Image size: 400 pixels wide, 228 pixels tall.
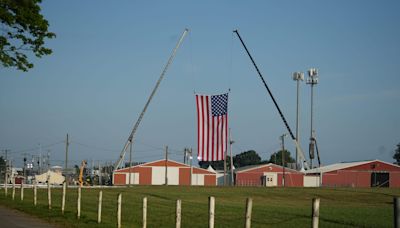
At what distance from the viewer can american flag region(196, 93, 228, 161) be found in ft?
168

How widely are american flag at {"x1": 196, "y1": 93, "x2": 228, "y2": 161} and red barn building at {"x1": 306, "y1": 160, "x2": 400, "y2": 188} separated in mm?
52679

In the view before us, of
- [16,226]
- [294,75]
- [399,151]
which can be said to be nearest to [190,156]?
[294,75]

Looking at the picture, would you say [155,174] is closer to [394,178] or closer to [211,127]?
[394,178]

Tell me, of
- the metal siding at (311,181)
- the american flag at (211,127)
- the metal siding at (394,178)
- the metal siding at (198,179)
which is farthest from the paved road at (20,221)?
the metal siding at (198,179)

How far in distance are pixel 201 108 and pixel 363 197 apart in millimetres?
15836

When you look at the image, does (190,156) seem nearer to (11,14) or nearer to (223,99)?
(223,99)

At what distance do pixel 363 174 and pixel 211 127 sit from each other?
56.5m

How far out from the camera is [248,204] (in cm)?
1084

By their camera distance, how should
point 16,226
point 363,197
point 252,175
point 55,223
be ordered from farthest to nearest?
1. point 252,175
2. point 363,197
3. point 55,223
4. point 16,226

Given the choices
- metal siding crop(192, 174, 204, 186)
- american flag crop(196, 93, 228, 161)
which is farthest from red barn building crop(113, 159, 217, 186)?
american flag crop(196, 93, 228, 161)

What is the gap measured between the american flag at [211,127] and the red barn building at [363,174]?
5268 centimetres

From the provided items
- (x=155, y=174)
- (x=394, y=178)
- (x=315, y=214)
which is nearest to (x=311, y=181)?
(x=394, y=178)

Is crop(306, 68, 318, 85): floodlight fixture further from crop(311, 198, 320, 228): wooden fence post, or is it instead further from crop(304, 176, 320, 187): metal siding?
crop(311, 198, 320, 228): wooden fence post

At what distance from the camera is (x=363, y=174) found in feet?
331
